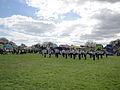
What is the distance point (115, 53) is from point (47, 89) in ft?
213

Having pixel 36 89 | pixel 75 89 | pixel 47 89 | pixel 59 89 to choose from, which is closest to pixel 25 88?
pixel 36 89

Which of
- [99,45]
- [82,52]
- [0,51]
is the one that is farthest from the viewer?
[99,45]

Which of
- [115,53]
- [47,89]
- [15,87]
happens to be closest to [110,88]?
[47,89]

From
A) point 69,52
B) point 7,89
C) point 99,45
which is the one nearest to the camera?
point 7,89

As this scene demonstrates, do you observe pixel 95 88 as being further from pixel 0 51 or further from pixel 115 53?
pixel 115 53

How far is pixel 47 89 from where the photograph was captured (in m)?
→ 7.32

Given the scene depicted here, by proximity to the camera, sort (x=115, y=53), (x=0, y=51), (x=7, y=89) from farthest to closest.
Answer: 1. (x=115, y=53)
2. (x=0, y=51)
3. (x=7, y=89)

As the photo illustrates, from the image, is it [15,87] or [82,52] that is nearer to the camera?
[15,87]

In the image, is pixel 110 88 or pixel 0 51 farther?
pixel 0 51

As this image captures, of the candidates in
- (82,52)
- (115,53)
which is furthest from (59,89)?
(115,53)

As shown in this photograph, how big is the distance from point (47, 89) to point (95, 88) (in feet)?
7.48

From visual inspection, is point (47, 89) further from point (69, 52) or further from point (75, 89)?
point (69, 52)

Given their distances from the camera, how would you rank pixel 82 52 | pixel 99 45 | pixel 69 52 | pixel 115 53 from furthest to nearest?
pixel 115 53 < pixel 99 45 < pixel 69 52 < pixel 82 52

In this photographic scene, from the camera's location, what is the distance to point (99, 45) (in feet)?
187
